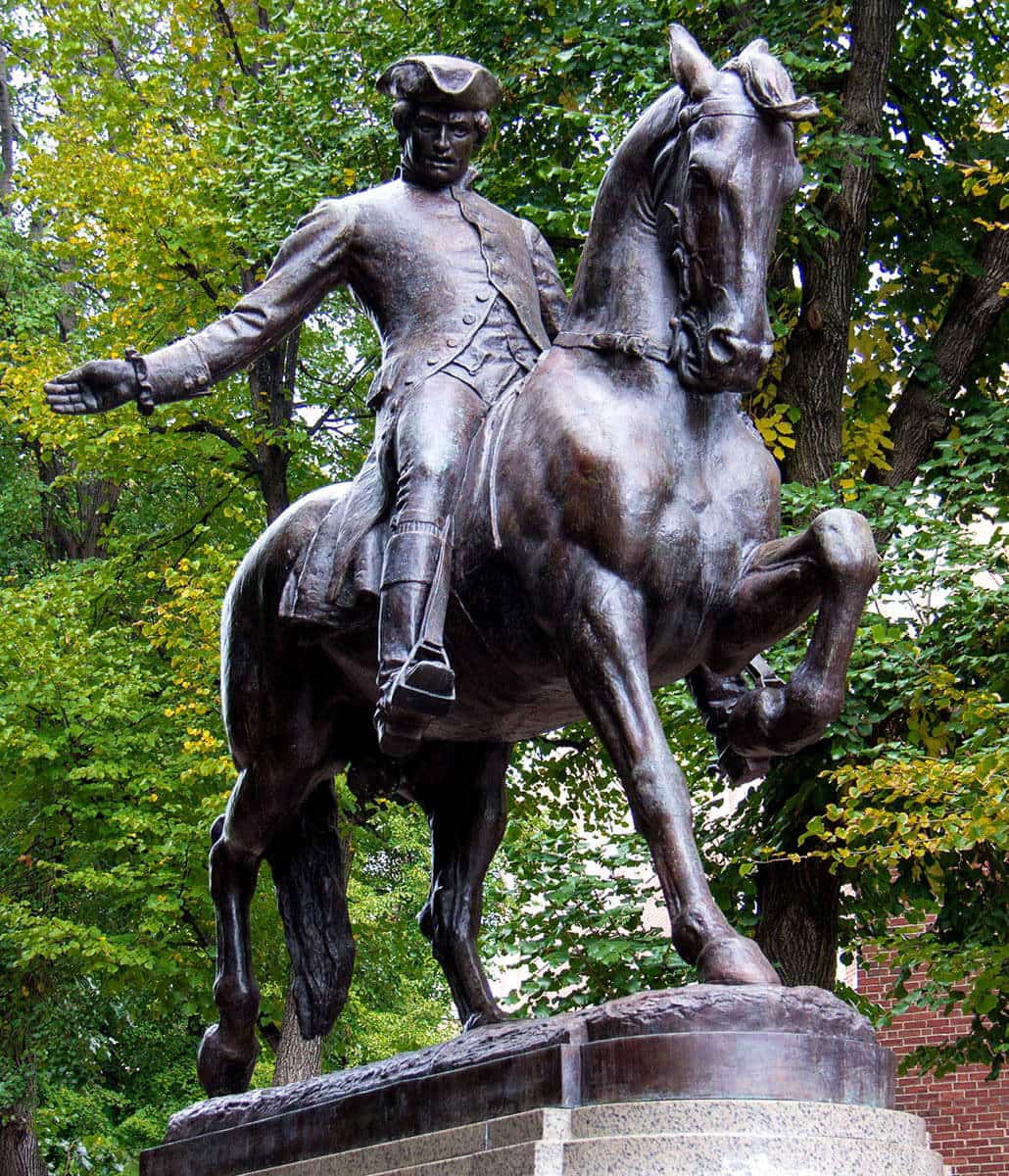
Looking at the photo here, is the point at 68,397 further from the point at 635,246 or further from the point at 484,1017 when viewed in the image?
the point at 484,1017

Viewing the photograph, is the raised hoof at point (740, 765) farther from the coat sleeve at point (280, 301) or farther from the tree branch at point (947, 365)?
the tree branch at point (947, 365)

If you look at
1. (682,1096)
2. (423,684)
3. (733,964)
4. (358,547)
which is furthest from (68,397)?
(682,1096)

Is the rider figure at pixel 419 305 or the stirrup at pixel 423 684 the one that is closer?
the stirrup at pixel 423 684

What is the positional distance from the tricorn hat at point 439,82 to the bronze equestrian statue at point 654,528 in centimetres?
86

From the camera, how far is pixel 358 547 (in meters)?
5.45

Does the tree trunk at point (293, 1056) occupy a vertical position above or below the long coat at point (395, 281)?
below

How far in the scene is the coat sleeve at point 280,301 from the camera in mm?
5605

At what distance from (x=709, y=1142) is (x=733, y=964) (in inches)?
19.0

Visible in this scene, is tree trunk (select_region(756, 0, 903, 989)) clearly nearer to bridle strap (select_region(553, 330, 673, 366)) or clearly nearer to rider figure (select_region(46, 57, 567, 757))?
rider figure (select_region(46, 57, 567, 757))

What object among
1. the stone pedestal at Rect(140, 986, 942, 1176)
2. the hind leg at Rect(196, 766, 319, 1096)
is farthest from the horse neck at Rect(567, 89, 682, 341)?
the hind leg at Rect(196, 766, 319, 1096)

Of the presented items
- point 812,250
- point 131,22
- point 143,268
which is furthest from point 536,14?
point 131,22

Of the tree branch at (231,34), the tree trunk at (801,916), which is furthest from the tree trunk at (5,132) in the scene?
the tree trunk at (801,916)

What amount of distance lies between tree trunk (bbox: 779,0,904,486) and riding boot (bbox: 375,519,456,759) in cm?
747

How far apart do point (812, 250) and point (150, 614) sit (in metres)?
7.64
